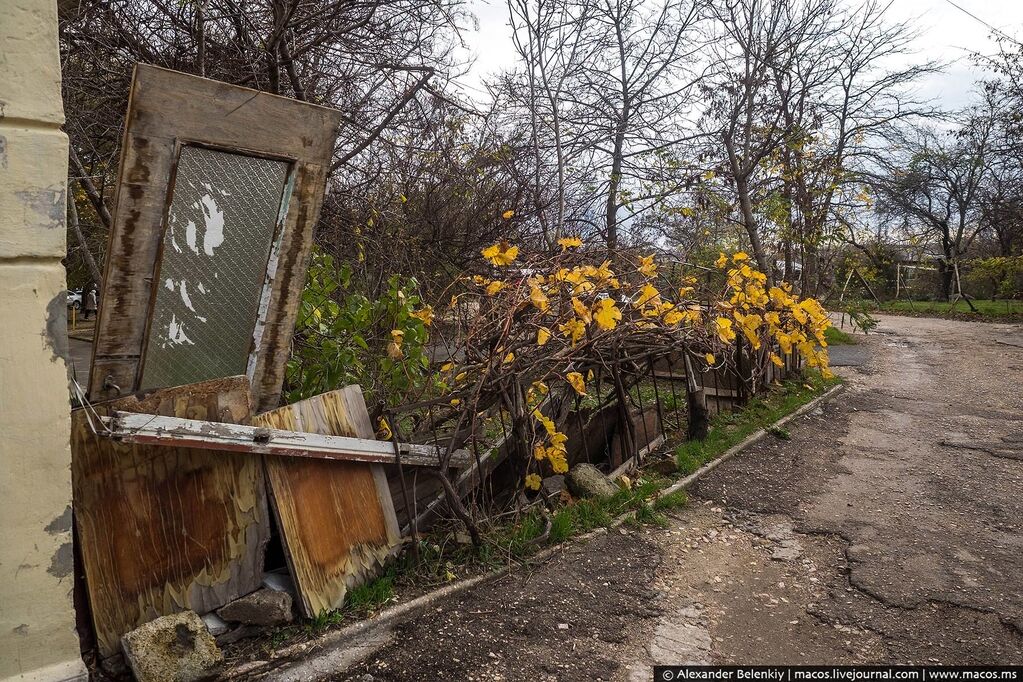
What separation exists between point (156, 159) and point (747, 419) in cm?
574

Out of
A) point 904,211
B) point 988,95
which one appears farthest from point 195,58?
point 904,211

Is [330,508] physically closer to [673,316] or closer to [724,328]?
[673,316]

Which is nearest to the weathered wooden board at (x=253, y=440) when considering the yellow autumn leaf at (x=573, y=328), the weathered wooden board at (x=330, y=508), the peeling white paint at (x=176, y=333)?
the weathered wooden board at (x=330, y=508)

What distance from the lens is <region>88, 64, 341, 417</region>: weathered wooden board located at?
9.49 ft

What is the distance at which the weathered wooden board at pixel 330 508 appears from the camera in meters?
3.36

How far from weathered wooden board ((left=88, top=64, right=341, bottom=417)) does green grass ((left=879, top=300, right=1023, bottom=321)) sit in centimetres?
1963

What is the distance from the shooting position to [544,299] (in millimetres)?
4242

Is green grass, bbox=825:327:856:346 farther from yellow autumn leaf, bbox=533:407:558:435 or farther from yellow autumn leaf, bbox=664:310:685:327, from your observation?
yellow autumn leaf, bbox=533:407:558:435

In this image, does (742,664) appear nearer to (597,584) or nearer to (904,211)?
(597,584)

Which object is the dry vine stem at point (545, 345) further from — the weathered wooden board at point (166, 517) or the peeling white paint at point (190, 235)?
the peeling white paint at point (190, 235)

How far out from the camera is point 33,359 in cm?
243

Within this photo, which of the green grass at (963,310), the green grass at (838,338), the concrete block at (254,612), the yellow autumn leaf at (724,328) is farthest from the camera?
the green grass at (963,310)

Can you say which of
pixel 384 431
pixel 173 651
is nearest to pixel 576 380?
pixel 384 431

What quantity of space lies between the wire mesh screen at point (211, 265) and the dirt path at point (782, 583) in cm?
153
